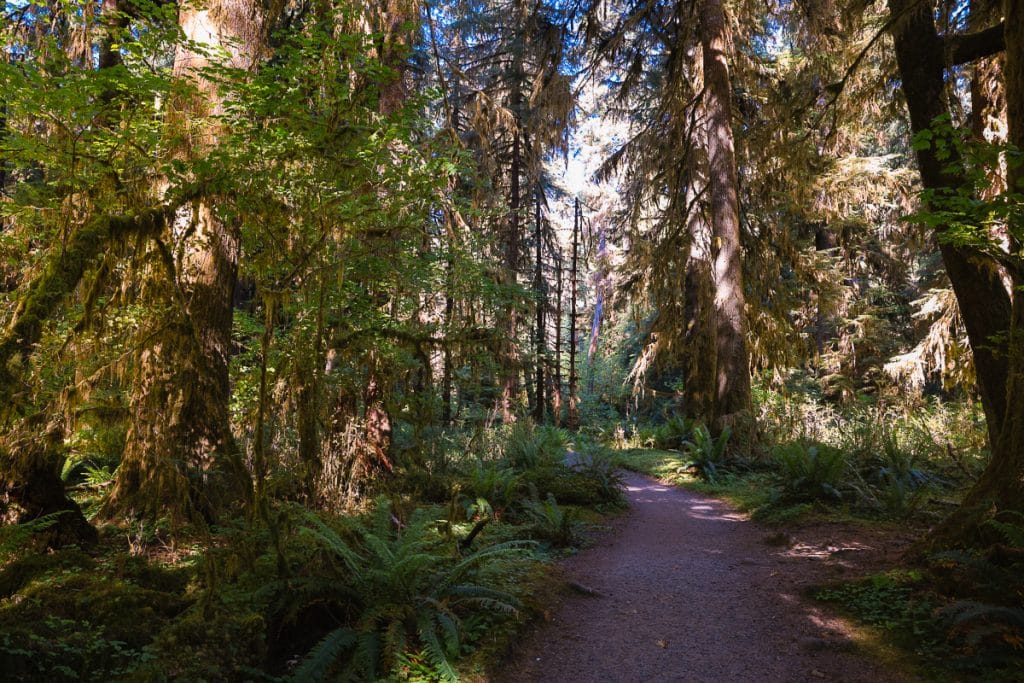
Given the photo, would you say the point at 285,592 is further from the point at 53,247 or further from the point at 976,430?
the point at 976,430

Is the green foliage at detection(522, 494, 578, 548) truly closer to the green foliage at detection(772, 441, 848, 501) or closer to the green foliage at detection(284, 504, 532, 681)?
the green foliage at detection(284, 504, 532, 681)

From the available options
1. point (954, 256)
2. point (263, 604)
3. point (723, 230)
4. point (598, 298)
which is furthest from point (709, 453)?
point (598, 298)

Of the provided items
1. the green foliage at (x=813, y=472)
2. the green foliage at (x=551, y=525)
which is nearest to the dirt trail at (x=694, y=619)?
the green foliage at (x=551, y=525)

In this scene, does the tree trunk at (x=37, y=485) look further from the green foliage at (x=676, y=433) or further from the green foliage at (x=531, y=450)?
the green foliage at (x=676, y=433)

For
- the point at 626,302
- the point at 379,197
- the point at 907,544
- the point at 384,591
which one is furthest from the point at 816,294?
the point at 384,591

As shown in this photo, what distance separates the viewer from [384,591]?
13.6 feet

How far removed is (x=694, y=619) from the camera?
15.4 feet

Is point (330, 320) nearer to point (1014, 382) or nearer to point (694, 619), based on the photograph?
point (694, 619)

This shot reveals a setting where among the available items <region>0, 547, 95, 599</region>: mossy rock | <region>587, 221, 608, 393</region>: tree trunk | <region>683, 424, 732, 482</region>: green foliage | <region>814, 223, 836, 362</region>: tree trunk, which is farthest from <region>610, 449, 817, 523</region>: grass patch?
<region>814, 223, 836, 362</region>: tree trunk

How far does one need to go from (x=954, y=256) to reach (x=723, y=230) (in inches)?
225

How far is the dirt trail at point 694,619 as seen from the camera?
12.6ft

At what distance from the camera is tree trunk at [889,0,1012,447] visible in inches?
219

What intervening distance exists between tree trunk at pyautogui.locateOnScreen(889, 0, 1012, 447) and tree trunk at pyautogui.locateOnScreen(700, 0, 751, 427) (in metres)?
5.12

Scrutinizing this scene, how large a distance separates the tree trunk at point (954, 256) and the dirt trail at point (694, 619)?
83.8 inches
